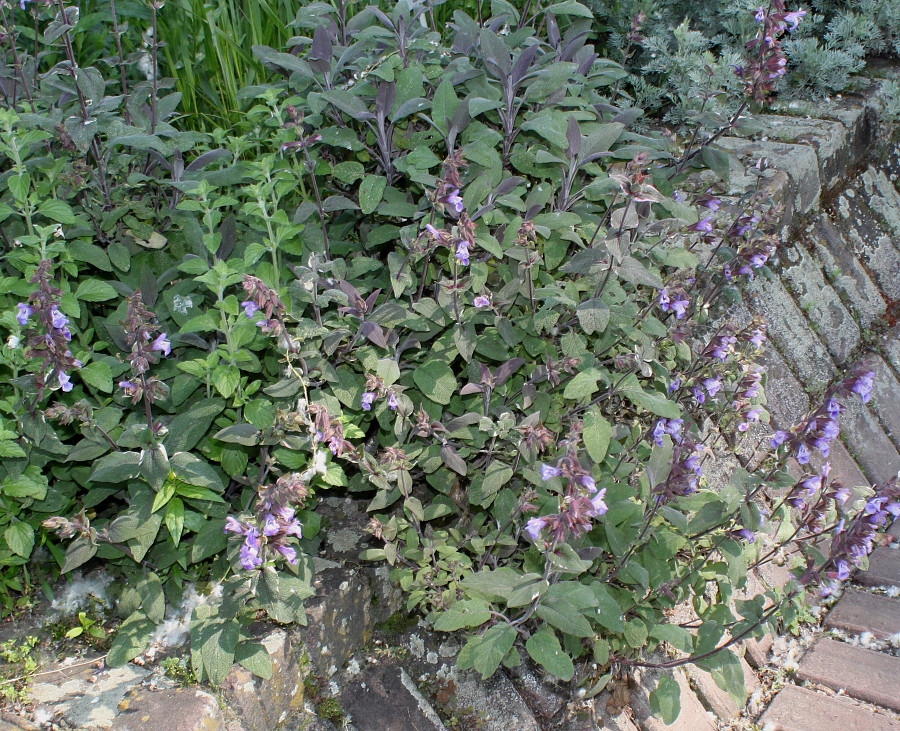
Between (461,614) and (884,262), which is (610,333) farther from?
(884,262)

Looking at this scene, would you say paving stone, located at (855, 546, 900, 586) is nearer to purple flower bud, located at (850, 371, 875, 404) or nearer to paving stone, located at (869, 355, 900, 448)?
paving stone, located at (869, 355, 900, 448)

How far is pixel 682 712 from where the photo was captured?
2.06 metres

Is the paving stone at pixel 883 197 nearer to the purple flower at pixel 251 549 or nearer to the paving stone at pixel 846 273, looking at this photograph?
the paving stone at pixel 846 273

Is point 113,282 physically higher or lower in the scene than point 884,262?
higher

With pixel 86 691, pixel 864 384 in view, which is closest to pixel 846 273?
pixel 864 384

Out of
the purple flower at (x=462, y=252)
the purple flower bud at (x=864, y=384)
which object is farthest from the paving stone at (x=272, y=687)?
the purple flower bud at (x=864, y=384)

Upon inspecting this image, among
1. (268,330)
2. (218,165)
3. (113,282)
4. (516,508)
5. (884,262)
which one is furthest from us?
(884,262)

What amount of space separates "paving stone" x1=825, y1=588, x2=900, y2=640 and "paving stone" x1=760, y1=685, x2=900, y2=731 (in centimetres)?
34

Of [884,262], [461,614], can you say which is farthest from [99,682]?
[884,262]

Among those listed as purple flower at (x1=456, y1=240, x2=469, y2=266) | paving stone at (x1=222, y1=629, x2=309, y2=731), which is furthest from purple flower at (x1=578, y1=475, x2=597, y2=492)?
paving stone at (x1=222, y1=629, x2=309, y2=731)

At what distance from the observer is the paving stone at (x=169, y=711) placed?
169 cm

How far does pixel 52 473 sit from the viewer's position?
2.21 meters

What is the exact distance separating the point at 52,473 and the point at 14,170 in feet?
2.87

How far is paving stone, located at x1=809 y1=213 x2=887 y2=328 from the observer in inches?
139
